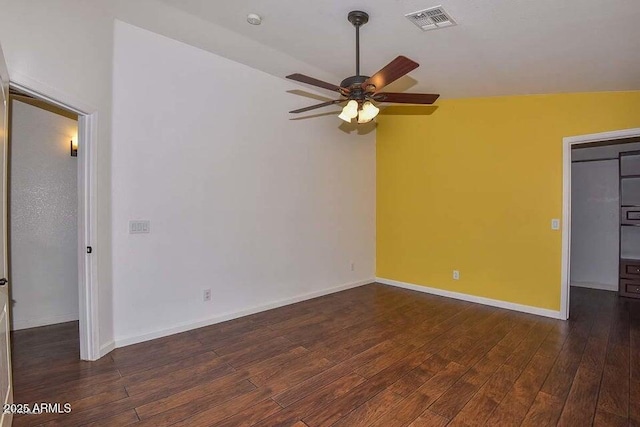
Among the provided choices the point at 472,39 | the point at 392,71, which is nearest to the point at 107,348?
the point at 392,71

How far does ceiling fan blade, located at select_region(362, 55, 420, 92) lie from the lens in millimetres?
2076

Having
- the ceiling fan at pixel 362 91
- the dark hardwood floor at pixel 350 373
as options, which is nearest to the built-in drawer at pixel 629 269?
the dark hardwood floor at pixel 350 373

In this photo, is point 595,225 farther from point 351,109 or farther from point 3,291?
point 3,291

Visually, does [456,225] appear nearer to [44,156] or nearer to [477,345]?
[477,345]

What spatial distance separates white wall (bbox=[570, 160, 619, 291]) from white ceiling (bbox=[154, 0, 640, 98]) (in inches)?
105

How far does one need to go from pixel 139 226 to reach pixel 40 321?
1720mm

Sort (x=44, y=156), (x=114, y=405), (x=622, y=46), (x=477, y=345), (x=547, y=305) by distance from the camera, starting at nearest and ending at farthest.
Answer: (x=114, y=405), (x=622, y=46), (x=477, y=345), (x=44, y=156), (x=547, y=305)

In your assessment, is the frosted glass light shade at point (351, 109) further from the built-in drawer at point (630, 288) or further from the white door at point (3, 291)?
the built-in drawer at point (630, 288)

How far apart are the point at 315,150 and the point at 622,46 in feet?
10.8

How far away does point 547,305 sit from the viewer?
3.93 metres

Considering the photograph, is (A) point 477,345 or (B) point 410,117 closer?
(A) point 477,345

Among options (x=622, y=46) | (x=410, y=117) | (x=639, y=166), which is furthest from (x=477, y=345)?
→ (x=639, y=166)

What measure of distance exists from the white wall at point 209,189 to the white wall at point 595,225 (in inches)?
171

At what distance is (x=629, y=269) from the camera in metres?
4.86
